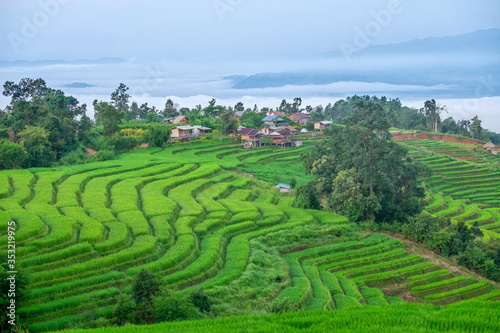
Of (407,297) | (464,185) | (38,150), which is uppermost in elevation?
(38,150)

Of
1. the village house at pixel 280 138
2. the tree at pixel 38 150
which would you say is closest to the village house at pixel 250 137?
the village house at pixel 280 138

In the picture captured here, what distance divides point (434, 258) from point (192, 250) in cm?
1233

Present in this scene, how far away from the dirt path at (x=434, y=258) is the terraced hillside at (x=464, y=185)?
732 cm

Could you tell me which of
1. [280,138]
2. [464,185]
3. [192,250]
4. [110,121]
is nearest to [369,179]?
[192,250]

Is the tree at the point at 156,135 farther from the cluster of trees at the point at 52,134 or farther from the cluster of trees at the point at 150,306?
the cluster of trees at the point at 150,306

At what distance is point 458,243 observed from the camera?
25.2 m

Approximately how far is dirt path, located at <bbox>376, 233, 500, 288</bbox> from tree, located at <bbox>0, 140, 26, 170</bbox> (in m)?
24.9

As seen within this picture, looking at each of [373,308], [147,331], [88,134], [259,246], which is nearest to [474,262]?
[259,246]

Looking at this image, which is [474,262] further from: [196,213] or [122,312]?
[122,312]

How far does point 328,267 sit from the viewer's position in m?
21.2

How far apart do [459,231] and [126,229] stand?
17.9 meters

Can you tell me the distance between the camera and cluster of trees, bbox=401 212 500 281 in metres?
23.2

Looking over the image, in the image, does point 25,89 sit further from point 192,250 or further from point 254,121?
point 192,250

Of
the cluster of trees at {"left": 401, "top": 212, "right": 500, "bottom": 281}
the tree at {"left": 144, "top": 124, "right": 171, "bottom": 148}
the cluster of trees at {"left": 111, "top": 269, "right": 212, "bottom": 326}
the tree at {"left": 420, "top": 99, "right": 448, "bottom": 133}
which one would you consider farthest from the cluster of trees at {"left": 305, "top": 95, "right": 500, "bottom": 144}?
the cluster of trees at {"left": 111, "top": 269, "right": 212, "bottom": 326}
